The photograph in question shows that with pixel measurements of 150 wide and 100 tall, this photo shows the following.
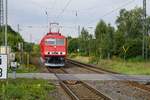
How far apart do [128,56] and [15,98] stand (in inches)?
1905

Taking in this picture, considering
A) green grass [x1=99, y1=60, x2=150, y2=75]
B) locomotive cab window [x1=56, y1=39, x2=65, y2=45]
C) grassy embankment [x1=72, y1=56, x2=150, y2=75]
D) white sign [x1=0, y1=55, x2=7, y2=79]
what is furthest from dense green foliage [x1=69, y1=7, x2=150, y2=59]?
white sign [x1=0, y1=55, x2=7, y2=79]

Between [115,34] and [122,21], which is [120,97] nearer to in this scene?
[115,34]

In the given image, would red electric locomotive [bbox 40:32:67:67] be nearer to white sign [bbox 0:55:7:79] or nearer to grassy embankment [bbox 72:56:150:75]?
grassy embankment [bbox 72:56:150:75]

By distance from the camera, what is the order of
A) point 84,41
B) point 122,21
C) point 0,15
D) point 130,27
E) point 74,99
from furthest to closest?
point 122,21 → point 130,27 → point 84,41 → point 0,15 → point 74,99

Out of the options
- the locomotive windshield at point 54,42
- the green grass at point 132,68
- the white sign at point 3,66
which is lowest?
the green grass at point 132,68

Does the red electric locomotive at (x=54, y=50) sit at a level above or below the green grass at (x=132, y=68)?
above

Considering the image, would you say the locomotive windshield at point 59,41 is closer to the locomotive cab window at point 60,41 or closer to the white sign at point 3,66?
the locomotive cab window at point 60,41

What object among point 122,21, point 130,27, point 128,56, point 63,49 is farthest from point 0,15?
point 122,21

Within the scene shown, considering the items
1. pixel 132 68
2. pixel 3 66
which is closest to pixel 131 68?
pixel 132 68

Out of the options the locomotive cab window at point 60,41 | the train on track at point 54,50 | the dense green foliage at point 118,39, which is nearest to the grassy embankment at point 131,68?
the dense green foliage at point 118,39

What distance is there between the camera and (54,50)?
140 feet

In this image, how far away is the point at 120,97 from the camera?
17438 millimetres

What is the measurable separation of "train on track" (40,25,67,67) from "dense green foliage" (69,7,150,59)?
8.62 metres

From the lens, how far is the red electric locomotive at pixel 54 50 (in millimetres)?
42469
